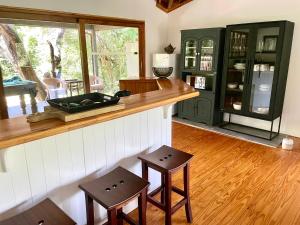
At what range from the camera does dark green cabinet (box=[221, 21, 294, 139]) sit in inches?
133

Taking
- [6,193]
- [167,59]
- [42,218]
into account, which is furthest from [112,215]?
[167,59]

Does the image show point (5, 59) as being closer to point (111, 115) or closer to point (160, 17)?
point (111, 115)

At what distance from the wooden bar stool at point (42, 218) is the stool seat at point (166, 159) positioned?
2.53 ft

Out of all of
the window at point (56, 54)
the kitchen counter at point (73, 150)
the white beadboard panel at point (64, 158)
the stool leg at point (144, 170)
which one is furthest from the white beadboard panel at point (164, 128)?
the window at point (56, 54)

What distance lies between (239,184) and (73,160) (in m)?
1.87

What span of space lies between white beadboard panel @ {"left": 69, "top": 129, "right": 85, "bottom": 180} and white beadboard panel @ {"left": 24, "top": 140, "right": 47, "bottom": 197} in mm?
210

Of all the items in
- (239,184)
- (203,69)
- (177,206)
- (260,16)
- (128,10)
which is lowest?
(239,184)

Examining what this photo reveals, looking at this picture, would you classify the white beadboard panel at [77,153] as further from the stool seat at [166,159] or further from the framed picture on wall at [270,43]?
the framed picture on wall at [270,43]

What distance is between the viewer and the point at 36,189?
1.43 meters

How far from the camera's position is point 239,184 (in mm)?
2564

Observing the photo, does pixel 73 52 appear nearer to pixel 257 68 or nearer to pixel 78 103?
pixel 78 103

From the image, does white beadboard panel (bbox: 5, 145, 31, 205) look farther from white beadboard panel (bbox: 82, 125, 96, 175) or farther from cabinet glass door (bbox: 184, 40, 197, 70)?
cabinet glass door (bbox: 184, 40, 197, 70)

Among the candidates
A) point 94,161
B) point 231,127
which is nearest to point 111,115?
point 94,161

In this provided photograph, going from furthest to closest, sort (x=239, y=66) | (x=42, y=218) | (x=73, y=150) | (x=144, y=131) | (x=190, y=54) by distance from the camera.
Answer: (x=190, y=54) → (x=239, y=66) → (x=144, y=131) → (x=73, y=150) → (x=42, y=218)
